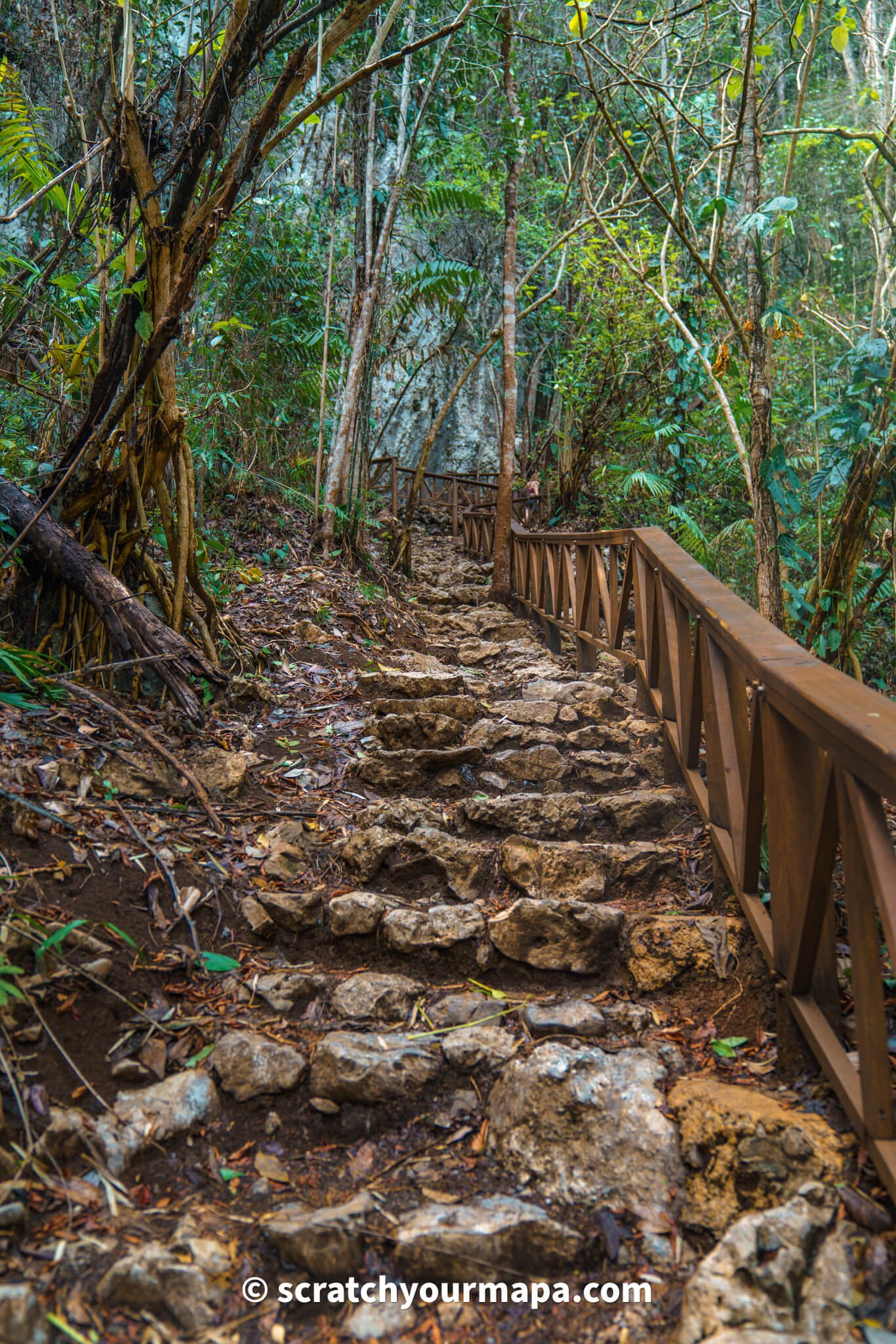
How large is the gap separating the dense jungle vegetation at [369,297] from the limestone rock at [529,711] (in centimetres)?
107

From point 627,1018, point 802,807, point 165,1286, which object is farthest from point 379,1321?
point 802,807

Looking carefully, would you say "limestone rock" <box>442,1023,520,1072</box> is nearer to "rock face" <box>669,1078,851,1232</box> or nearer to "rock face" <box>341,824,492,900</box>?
"rock face" <box>669,1078,851,1232</box>

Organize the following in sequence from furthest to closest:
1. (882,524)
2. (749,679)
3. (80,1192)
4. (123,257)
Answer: (882,524)
(123,257)
(749,679)
(80,1192)

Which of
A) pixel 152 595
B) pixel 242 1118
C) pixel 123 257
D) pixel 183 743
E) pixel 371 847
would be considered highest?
pixel 123 257

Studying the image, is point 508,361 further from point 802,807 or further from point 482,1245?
point 482,1245

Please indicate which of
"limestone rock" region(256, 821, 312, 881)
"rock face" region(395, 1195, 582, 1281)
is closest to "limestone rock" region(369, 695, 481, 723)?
"limestone rock" region(256, 821, 312, 881)

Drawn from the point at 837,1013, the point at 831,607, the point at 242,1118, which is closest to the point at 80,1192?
the point at 242,1118

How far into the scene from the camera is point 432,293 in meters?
9.04

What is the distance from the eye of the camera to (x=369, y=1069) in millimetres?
1808

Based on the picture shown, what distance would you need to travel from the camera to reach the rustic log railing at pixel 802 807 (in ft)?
4.59

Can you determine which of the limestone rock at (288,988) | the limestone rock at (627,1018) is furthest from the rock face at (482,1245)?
the limestone rock at (288,988)

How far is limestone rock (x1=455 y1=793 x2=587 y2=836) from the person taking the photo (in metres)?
2.88

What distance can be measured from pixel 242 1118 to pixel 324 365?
553 centimetres

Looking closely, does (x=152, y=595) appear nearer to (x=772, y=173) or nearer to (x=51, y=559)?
(x=51, y=559)
